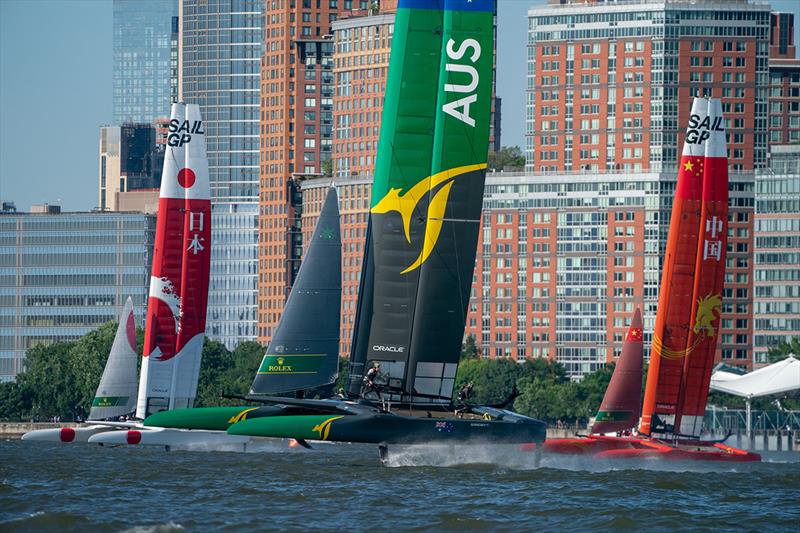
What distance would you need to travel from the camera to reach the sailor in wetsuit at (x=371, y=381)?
6938cm

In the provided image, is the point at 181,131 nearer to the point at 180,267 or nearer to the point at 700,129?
the point at 180,267

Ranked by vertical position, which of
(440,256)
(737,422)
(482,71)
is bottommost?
(737,422)

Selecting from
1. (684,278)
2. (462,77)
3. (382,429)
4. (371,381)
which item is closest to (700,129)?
(684,278)

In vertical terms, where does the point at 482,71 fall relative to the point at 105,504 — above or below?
above

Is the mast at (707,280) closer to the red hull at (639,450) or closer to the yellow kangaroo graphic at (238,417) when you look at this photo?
the red hull at (639,450)

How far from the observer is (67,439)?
8675 cm

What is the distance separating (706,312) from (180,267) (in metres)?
26.5

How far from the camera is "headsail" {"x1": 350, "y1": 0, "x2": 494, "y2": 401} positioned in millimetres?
70000

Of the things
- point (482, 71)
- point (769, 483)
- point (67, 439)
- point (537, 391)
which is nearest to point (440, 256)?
point (482, 71)

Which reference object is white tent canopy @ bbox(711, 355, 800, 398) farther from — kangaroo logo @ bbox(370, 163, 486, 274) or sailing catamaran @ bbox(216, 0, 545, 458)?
kangaroo logo @ bbox(370, 163, 486, 274)

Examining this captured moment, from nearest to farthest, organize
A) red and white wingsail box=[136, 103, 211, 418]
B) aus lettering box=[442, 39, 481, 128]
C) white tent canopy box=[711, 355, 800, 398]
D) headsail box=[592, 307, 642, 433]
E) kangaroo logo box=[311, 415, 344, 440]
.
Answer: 1. kangaroo logo box=[311, 415, 344, 440]
2. aus lettering box=[442, 39, 481, 128]
3. red and white wingsail box=[136, 103, 211, 418]
4. headsail box=[592, 307, 642, 433]
5. white tent canopy box=[711, 355, 800, 398]

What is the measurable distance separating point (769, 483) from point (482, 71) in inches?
818

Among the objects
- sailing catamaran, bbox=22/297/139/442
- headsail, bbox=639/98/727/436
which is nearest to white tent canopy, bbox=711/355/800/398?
headsail, bbox=639/98/727/436

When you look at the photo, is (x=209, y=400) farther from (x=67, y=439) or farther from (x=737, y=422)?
(x=67, y=439)
